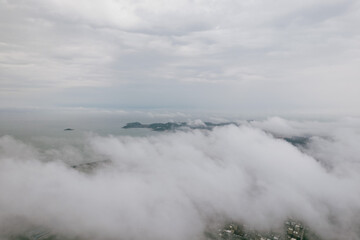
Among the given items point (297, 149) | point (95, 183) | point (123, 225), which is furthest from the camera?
point (297, 149)

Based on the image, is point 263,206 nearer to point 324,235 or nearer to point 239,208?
point 239,208

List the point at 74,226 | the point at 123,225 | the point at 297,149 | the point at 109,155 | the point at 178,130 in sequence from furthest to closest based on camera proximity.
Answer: the point at 178,130
the point at 297,149
the point at 109,155
the point at 123,225
the point at 74,226

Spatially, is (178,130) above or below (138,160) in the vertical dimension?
above

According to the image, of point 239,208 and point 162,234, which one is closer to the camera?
point 162,234

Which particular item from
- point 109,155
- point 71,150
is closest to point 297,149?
point 109,155

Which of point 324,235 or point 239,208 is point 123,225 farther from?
point 324,235

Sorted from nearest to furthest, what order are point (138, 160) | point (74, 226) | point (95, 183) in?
point (74, 226)
point (95, 183)
point (138, 160)

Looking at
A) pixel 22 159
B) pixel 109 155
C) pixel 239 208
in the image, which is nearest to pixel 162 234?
pixel 239 208

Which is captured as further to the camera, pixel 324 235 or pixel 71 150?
pixel 71 150

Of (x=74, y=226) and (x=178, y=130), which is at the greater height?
(x=178, y=130)
